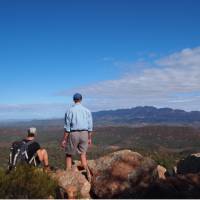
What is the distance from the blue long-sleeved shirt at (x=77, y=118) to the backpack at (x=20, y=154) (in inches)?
55.5

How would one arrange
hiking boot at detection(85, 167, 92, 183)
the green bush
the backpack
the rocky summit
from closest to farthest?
the green bush → the rocky summit → the backpack → hiking boot at detection(85, 167, 92, 183)

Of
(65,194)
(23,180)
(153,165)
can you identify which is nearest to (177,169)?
(153,165)

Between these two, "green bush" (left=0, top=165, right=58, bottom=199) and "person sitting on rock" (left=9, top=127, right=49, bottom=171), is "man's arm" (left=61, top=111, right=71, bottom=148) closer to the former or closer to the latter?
"person sitting on rock" (left=9, top=127, right=49, bottom=171)

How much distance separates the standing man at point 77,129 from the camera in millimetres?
11727

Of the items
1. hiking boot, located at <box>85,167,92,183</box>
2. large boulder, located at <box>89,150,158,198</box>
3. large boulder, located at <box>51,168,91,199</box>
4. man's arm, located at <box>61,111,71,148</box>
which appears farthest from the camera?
man's arm, located at <box>61,111,71,148</box>

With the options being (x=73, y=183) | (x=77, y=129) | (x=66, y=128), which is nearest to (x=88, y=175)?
(x=73, y=183)

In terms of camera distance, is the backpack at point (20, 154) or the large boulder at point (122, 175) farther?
the backpack at point (20, 154)

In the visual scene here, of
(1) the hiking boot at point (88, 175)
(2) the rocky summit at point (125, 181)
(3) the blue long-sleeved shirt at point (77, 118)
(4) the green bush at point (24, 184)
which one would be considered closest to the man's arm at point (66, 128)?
(3) the blue long-sleeved shirt at point (77, 118)

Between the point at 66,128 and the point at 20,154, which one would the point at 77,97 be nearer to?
the point at 66,128

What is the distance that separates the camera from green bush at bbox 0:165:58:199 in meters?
8.90

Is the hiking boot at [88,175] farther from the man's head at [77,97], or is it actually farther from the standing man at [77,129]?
the man's head at [77,97]

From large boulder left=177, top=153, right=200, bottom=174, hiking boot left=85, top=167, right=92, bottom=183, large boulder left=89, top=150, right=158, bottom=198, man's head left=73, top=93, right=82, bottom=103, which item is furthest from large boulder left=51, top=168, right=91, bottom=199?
large boulder left=177, top=153, right=200, bottom=174

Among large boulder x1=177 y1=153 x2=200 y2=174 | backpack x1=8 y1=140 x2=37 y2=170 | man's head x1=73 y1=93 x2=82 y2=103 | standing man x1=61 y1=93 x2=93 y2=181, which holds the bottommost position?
large boulder x1=177 y1=153 x2=200 y2=174

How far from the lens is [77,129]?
11.8 metres
